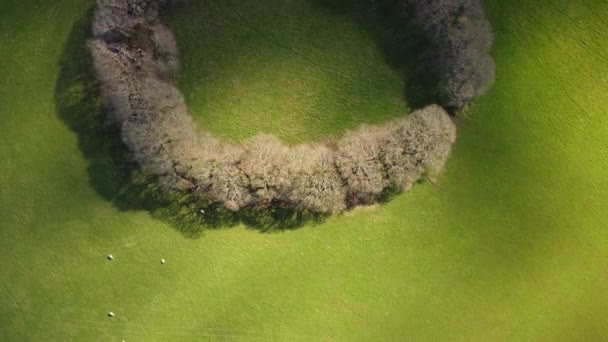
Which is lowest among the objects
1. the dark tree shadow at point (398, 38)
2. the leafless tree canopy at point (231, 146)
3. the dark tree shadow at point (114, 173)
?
the dark tree shadow at point (114, 173)

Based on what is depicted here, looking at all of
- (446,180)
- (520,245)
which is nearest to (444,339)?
(520,245)

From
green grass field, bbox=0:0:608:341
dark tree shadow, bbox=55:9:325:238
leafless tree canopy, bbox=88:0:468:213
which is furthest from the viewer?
green grass field, bbox=0:0:608:341

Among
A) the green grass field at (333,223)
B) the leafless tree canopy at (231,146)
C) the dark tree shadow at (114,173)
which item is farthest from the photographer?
the green grass field at (333,223)

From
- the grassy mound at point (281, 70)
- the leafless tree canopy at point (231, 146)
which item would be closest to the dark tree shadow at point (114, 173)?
the leafless tree canopy at point (231, 146)

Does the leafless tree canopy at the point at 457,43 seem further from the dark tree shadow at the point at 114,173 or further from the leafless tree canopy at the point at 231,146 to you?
the dark tree shadow at the point at 114,173

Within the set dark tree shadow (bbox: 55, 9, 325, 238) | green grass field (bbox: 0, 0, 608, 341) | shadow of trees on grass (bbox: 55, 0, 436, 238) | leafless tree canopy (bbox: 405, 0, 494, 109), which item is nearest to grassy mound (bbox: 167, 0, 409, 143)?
green grass field (bbox: 0, 0, 608, 341)

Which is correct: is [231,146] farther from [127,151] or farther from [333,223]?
[333,223]

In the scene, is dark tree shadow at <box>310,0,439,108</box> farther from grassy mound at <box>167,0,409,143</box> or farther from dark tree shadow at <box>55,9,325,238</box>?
dark tree shadow at <box>55,9,325,238</box>
